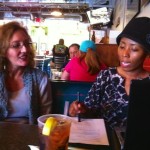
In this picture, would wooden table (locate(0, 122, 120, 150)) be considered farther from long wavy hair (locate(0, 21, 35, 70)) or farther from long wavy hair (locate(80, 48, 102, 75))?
long wavy hair (locate(80, 48, 102, 75))

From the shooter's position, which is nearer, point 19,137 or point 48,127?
point 48,127

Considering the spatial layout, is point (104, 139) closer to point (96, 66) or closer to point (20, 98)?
point (20, 98)

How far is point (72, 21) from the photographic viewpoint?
14391 mm

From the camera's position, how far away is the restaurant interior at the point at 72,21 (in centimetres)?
407

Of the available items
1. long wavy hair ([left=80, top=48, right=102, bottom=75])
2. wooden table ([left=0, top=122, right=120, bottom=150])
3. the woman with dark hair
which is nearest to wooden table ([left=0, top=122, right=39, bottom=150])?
wooden table ([left=0, top=122, right=120, bottom=150])

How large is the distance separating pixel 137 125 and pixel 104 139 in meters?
0.44

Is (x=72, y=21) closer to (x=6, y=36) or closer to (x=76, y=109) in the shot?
(x=6, y=36)

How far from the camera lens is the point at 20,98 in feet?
5.68

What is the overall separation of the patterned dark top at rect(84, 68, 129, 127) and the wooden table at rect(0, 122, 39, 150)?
1.81ft

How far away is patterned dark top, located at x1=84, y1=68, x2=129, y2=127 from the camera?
5.11 ft

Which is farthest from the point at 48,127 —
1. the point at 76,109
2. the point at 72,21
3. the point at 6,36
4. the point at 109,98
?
the point at 72,21

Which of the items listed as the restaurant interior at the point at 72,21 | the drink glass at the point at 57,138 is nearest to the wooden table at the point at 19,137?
the drink glass at the point at 57,138

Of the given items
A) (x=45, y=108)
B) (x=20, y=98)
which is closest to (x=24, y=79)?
(x=20, y=98)

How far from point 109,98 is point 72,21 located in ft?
43.2
